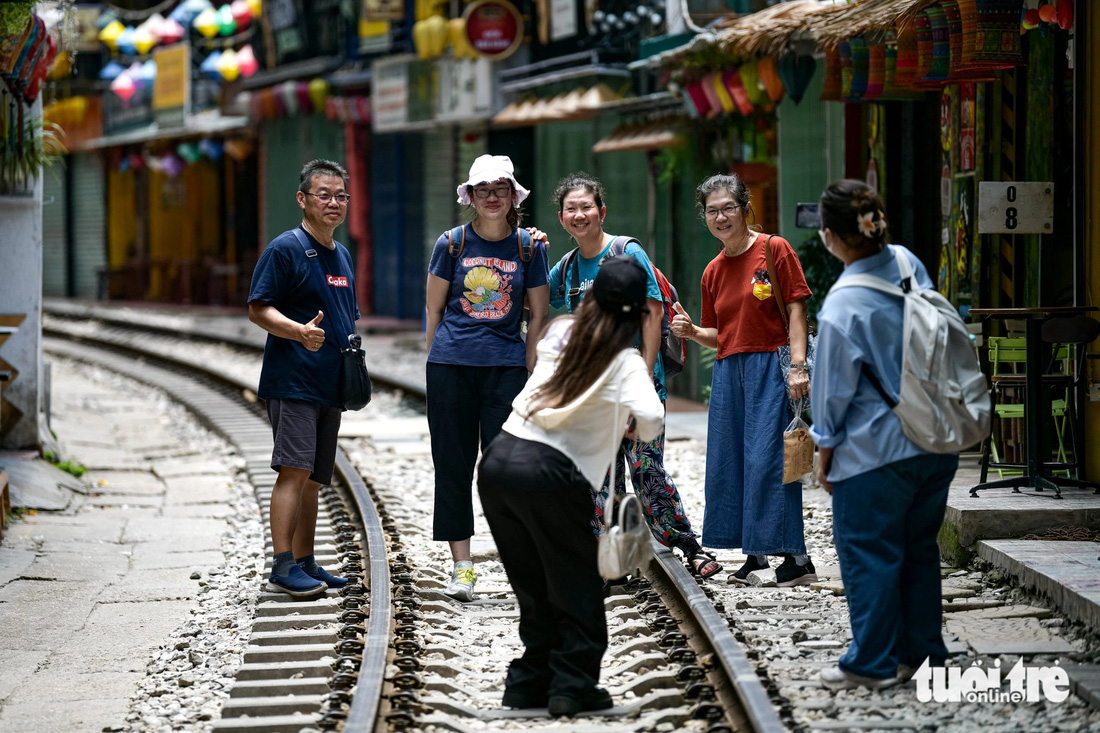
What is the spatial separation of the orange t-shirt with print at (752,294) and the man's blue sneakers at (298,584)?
2251 millimetres

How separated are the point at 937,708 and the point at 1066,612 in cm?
140

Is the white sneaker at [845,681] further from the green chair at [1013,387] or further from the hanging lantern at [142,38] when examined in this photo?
the hanging lantern at [142,38]

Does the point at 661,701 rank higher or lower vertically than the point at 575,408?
lower

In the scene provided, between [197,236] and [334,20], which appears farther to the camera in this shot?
[197,236]

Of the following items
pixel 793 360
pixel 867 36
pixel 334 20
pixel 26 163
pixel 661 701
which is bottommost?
pixel 661 701

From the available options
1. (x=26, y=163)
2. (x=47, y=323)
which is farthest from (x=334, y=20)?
(x=26, y=163)

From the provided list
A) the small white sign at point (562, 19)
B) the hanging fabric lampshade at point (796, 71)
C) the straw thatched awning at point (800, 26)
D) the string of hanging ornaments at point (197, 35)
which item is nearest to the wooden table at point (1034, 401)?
the straw thatched awning at point (800, 26)

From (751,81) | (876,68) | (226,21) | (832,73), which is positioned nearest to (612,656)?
(876,68)

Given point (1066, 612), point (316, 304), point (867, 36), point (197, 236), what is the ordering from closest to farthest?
point (1066, 612) < point (316, 304) < point (867, 36) < point (197, 236)

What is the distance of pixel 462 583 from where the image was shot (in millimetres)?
7375

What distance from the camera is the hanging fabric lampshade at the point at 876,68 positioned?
10328mm

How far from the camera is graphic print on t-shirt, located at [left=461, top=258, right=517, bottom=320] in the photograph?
7.04 m

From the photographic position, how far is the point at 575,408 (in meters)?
5.20

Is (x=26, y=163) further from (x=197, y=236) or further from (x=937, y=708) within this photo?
(x=197, y=236)
